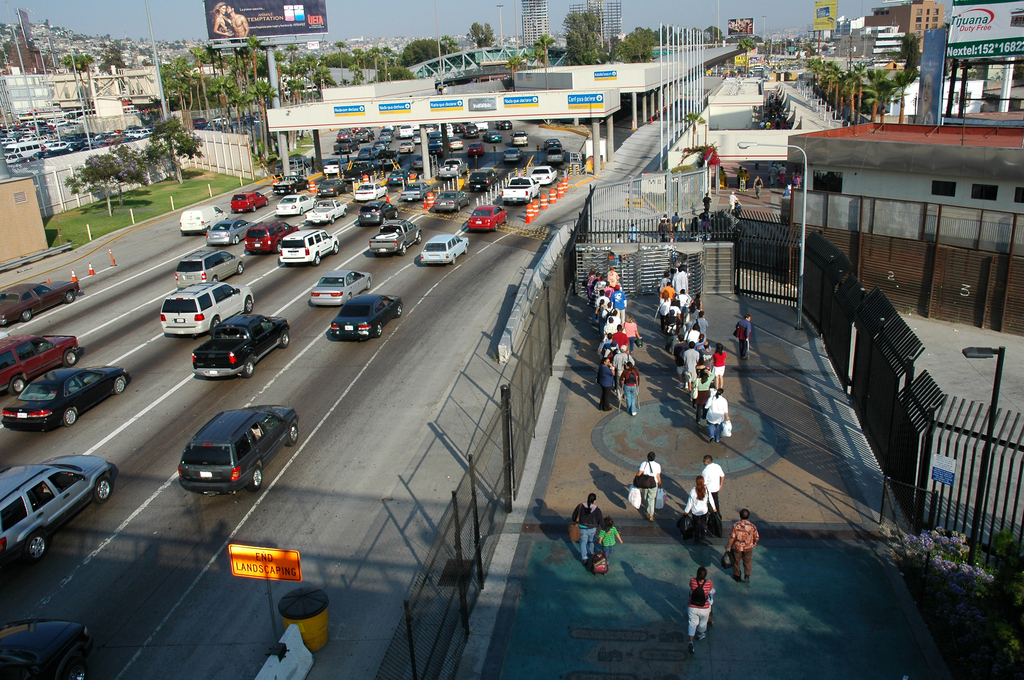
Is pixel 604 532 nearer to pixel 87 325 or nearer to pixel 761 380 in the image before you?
pixel 761 380

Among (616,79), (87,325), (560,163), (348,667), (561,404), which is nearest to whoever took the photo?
(348,667)

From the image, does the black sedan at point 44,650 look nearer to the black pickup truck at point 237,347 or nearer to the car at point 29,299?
the black pickup truck at point 237,347

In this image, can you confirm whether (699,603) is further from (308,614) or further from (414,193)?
(414,193)

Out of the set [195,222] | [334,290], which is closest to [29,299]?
[334,290]

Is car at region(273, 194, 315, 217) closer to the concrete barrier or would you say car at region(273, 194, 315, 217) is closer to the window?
the window

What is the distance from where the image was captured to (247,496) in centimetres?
1628

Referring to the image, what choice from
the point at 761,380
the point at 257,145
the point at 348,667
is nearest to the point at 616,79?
the point at 257,145

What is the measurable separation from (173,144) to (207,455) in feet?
190

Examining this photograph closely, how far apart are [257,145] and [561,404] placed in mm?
66350

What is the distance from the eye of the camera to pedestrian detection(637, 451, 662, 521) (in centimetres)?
1378

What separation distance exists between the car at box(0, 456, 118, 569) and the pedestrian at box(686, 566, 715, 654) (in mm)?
11663

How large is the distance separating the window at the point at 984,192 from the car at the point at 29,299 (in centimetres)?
3627

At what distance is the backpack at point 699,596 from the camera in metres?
10.5

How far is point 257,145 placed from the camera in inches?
3017
